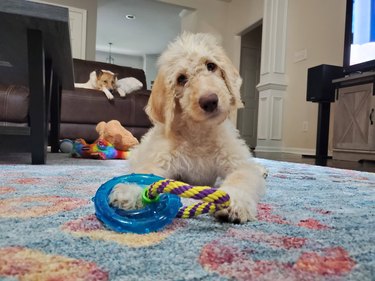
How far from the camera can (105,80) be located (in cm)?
456

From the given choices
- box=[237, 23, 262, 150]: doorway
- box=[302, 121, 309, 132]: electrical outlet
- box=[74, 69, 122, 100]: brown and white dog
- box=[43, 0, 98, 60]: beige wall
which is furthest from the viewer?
box=[237, 23, 262, 150]: doorway

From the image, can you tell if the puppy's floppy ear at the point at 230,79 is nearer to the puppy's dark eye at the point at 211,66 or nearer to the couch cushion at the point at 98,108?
the puppy's dark eye at the point at 211,66

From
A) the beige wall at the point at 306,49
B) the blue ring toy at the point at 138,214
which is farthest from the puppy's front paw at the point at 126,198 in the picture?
the beige wall at the point at 306,49

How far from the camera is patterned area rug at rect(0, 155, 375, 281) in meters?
0.46

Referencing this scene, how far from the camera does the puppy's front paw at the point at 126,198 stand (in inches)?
29.4

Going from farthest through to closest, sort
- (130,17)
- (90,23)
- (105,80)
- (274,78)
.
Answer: (130,17) < (90,23) < (274,78) < (105,80)

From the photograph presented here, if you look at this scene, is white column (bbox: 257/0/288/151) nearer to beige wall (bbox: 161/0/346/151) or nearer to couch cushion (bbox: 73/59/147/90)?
beige wall (bbox: 161/0/346/151)

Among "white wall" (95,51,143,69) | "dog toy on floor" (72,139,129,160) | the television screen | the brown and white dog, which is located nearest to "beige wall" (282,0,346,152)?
the television screen

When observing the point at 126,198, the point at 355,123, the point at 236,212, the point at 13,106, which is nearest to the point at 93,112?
the point at 13,106

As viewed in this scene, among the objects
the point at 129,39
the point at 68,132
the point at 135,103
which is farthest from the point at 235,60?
the point at 129,39

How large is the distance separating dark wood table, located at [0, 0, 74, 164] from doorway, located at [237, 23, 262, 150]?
5.57 metres

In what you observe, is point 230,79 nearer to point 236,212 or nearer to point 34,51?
point 236,212

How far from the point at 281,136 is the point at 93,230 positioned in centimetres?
487

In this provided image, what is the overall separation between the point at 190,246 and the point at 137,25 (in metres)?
9.85
